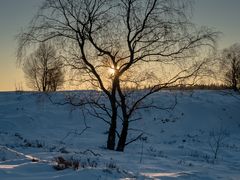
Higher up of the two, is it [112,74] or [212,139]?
[112,74]

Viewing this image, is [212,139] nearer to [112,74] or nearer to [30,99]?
[112,74]

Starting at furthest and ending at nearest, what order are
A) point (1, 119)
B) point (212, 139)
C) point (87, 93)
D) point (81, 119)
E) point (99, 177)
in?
point (81, 119), point (1, 119), point (212, 139), point (87, 93), point (99, 177)

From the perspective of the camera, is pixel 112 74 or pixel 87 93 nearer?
pixel 112 74

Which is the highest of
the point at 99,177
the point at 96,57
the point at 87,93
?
the point at 96,57

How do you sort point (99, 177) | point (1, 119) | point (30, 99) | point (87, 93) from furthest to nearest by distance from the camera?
point (30, 99)
point (1, 119)
point (87, 93)
point (99, 177)

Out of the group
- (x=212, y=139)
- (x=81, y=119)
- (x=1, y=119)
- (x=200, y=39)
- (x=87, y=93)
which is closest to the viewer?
(x=200, y=39)

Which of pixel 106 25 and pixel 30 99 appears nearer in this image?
pixel 106 25

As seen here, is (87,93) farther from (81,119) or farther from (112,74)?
(81,119)

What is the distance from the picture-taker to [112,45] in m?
16.0

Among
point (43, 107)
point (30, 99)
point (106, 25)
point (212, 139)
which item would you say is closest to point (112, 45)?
point (106, 25)

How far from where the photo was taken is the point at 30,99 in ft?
108

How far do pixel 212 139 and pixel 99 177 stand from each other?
19.6 metres

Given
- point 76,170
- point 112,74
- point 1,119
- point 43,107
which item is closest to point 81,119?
point 43,107

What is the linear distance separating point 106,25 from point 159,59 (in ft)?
7.83
